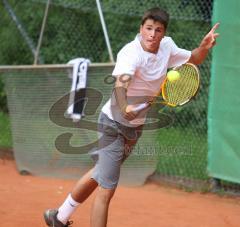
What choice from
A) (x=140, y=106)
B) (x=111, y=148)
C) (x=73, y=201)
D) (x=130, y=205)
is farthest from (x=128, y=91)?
(x=130, y=205)

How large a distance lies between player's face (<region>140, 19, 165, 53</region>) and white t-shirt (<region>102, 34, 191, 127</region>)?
35mm

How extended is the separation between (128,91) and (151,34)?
15.9 inches

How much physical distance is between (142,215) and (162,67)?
5.23 feet

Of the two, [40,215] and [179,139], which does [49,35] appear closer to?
[179,139]

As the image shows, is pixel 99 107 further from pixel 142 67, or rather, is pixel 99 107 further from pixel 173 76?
pixel 142 67

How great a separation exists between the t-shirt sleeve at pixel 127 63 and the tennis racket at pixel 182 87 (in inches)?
15.9

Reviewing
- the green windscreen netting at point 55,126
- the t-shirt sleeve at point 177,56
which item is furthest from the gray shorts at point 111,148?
the green windscreen netting at point 55,126

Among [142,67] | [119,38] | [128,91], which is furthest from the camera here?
[119,38]

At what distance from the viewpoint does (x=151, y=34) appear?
12.5ft

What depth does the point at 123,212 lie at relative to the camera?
5.09 m

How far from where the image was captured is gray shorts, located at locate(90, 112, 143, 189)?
12.9 ft

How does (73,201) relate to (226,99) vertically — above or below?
below

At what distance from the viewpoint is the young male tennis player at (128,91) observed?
12.4ft

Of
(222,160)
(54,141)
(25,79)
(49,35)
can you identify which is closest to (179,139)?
(222,160)
